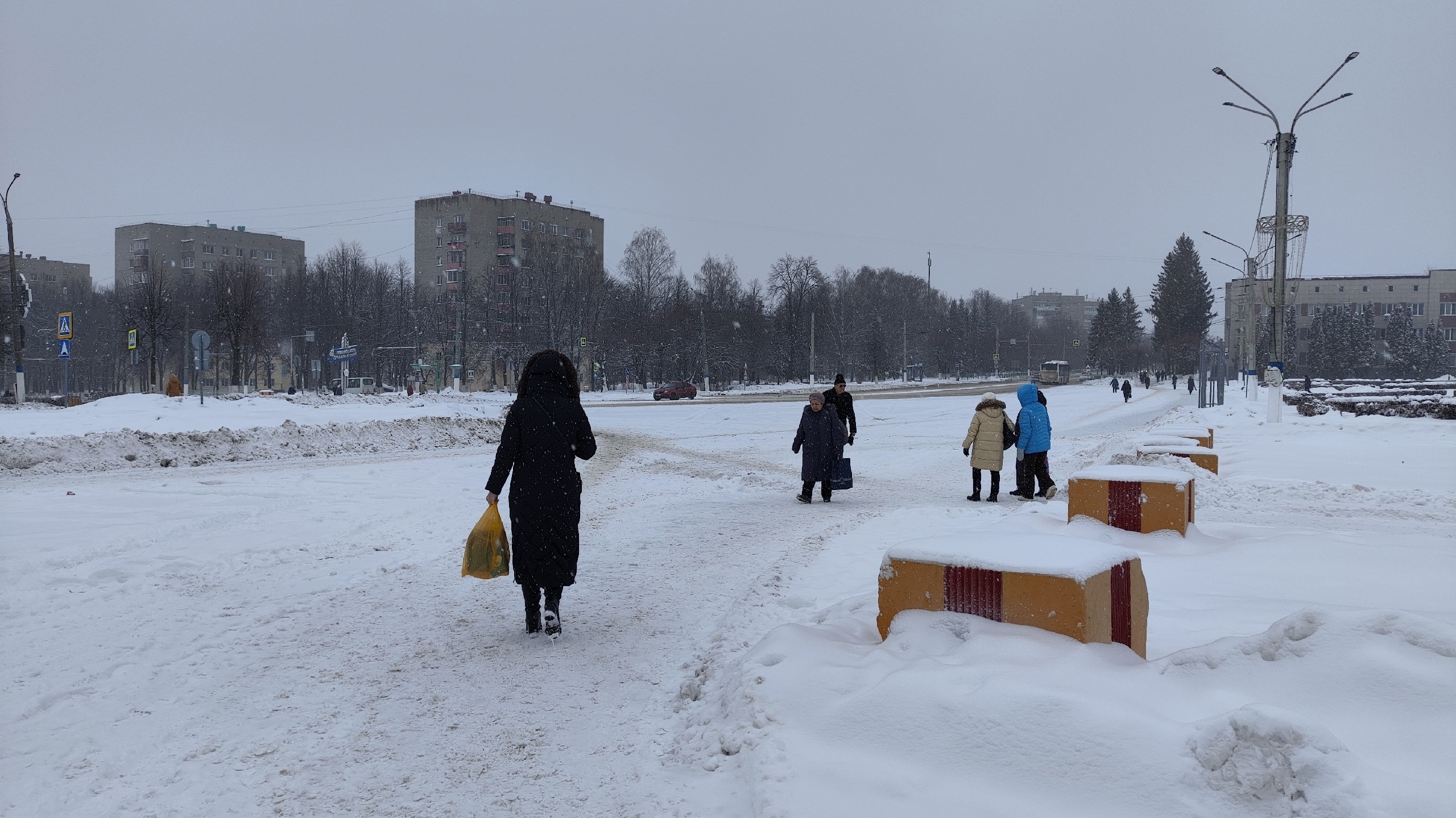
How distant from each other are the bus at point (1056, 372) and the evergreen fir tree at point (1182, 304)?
85.3 ft

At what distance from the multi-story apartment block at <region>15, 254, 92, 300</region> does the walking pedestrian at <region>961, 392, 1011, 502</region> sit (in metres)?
107

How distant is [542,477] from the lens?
19.7 feet

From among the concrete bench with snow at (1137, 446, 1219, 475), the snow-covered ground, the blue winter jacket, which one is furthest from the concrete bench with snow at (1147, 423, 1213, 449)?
the snow-covered ground

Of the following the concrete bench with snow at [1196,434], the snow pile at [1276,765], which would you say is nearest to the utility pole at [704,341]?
the concrete bench with snow at [1196,434]

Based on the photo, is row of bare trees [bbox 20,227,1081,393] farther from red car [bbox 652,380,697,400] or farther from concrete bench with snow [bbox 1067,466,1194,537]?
concrete bench with snow [bbox 1067,466,1194,537]

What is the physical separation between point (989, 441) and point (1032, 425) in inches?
25.1

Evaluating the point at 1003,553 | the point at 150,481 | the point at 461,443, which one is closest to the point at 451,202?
the point at 461,443

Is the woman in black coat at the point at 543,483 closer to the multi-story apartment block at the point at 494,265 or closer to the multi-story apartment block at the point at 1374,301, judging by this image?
the multi-story apartment block at the point at 494,265

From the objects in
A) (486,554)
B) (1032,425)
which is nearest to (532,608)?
(486,554)

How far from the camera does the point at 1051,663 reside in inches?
155

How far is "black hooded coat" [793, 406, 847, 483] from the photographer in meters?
13.0

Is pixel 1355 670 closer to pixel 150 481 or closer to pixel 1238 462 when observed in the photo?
pixel 1238 462

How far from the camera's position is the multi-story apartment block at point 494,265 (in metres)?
71.8

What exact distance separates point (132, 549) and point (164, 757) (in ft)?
18.7
